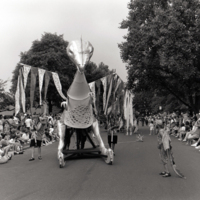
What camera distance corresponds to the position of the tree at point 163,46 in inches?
856

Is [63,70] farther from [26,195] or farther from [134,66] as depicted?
[26,195]

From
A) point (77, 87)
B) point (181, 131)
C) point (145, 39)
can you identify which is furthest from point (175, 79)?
point (77, 87)

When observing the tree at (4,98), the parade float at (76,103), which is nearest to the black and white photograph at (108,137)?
the parade float at (76,103)

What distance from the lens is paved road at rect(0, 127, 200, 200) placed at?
6.22 metres

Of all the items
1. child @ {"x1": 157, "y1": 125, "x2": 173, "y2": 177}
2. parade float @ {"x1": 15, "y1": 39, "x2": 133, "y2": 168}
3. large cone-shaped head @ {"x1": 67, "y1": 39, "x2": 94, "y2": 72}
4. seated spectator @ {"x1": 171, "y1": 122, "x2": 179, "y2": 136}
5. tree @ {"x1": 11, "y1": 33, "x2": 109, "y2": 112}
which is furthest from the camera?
tree @ {"x1": 11, "y1": 33, "x2": 109, "y2": 112}

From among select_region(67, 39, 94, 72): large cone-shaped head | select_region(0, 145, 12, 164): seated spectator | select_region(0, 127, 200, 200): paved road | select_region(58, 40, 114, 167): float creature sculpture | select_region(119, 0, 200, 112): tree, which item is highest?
select_region(119, 0, 200, 112): tree

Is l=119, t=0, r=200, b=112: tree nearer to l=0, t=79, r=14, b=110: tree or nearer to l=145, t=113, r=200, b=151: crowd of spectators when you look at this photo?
l=145, t=113, r=200, b=151: crowd of spectators

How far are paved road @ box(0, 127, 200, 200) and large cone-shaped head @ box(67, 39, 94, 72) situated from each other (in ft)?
9.85

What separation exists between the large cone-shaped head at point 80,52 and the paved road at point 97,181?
3.00 meters

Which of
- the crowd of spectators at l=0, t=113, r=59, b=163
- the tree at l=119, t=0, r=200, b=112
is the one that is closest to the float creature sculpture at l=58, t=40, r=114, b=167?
the crowd of spectators at l=0, t=113, r=59, b=163

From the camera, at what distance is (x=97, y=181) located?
743cm

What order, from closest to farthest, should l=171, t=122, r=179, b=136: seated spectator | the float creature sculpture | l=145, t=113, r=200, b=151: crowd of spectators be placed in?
the float creature sculpture < l=145, t=113, r=200, b=151: crowd of spectators < l=171, t=122, r=179, b=136: seated spectator

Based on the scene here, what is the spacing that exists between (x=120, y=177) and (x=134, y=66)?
60.4 ft

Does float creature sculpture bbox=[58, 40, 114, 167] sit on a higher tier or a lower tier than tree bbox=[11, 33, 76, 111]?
lower
